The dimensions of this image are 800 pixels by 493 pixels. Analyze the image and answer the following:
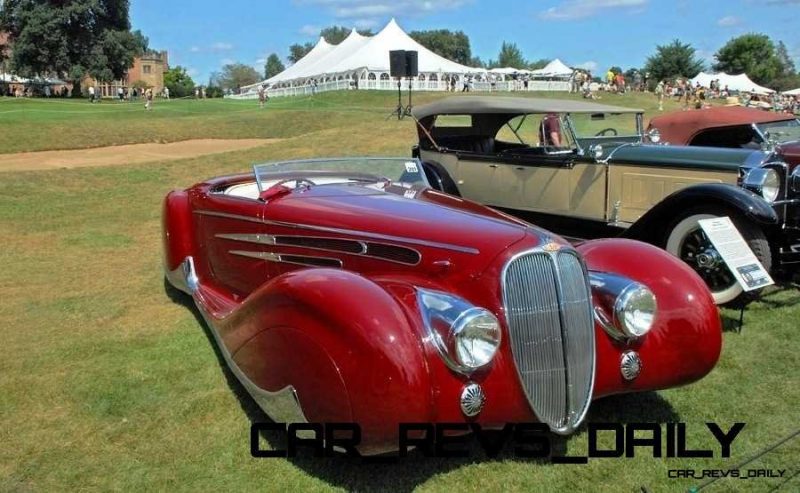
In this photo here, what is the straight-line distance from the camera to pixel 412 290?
317 cm

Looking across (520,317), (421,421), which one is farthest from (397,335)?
(520,317)

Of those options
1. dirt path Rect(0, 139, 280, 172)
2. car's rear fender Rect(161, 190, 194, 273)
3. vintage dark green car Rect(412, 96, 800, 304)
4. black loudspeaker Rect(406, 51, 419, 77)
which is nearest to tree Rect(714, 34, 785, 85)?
black loudspeaker Rect(406, 51, 419, 77)

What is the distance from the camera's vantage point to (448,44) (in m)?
132

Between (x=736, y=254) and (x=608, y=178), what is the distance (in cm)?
237

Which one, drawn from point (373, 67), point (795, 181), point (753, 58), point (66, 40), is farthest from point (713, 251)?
point (753, 58)

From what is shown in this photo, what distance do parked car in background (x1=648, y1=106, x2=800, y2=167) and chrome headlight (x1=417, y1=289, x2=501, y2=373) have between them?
7.75 meters

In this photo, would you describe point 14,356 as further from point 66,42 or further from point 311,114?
point 66,42

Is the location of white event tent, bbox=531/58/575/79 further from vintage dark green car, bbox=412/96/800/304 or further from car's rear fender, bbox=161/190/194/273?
car's rear fender, bbox=161/190/194/273

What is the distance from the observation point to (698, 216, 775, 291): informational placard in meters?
4.93

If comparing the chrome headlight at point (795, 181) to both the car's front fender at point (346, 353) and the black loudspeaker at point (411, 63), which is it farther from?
the black loudspeaker at point (411, 63)

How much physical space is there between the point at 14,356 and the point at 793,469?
5155mm

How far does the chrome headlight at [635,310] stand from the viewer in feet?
10.9

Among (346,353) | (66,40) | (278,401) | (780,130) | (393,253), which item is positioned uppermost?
(66,40)

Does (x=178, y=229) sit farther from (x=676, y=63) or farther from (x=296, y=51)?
(x=296, y=51)
